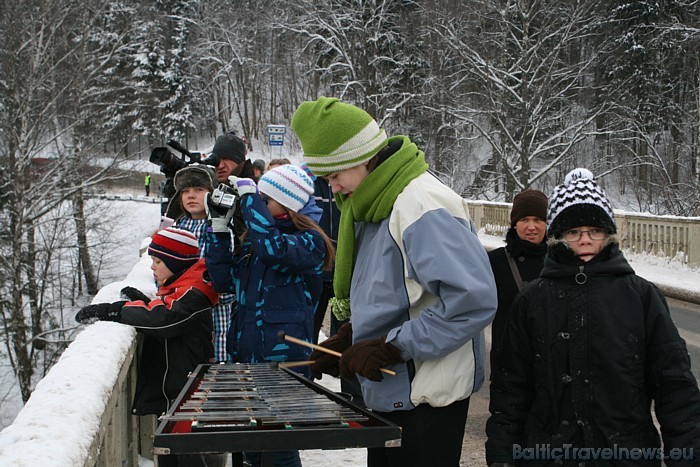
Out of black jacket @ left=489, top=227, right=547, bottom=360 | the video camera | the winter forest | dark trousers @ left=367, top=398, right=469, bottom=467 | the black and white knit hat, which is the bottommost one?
dark trousers @ left=367, top=398, right=469, bottom=467

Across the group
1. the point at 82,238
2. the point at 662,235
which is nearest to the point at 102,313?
the point at 662,235

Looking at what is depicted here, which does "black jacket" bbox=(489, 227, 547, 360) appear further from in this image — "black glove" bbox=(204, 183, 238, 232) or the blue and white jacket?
the blue and white jacket

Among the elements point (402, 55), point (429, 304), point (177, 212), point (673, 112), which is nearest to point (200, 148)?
point (402, 55)

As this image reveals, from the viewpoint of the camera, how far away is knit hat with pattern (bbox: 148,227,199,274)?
4.58m

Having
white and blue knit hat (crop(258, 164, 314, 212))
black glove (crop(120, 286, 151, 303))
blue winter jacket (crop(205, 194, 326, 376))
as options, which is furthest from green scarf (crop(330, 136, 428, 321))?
black glove (crop(120, 286, 151, 303))

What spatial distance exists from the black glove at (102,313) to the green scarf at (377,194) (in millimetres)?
1687

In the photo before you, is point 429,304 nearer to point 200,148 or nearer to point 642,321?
point 642,321

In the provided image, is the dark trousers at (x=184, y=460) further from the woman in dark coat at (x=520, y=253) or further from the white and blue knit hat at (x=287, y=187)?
the woman in dark coat at (x=520, y=253)

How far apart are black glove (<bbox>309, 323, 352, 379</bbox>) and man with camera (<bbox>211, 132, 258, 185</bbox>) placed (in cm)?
316

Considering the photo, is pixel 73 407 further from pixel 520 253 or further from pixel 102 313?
pixel 520 253

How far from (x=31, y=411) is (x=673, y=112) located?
39.0m

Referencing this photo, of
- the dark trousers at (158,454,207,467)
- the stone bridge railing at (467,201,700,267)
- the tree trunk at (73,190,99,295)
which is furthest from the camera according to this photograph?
the tree trunk at (73,190,99,295)

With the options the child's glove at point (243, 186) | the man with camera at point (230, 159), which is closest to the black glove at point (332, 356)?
the child's glove at point (243, 186)

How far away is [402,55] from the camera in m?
43.5
